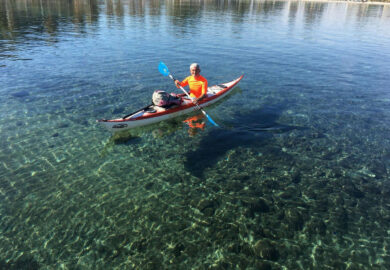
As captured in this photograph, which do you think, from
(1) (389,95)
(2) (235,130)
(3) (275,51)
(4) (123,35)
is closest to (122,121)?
(2) (235,130)

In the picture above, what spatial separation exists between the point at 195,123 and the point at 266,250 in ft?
Answer: 24.1

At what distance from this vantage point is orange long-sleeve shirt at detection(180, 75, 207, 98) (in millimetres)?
12542

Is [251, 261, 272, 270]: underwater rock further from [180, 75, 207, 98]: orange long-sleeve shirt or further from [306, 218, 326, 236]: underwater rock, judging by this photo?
[180, 75, 207, 98]: orange long-sleeve shirt

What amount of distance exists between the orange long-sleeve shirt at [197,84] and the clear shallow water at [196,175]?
166 centimetres

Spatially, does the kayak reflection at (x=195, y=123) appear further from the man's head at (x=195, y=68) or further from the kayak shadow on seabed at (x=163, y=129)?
the man's head at (x=195, y=68)

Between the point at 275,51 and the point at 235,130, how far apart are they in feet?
59.5

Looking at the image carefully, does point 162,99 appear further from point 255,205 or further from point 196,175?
point 255,205

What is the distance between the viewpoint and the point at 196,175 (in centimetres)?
908

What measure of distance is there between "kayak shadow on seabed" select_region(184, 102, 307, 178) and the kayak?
1.93 meters

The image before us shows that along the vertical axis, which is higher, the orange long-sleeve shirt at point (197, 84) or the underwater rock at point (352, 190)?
the orange long-sleeve shirt at point (197, 84)

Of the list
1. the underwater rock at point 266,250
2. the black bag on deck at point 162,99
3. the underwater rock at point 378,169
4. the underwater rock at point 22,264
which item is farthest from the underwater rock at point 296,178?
the underwater rock at point 22,264

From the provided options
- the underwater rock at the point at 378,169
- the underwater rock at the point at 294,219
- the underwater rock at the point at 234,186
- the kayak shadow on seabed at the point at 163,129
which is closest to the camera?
the underwater rock at the point at 294,219

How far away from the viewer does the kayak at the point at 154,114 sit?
10.7 meters

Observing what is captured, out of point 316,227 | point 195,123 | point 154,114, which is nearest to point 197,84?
point 195,123
